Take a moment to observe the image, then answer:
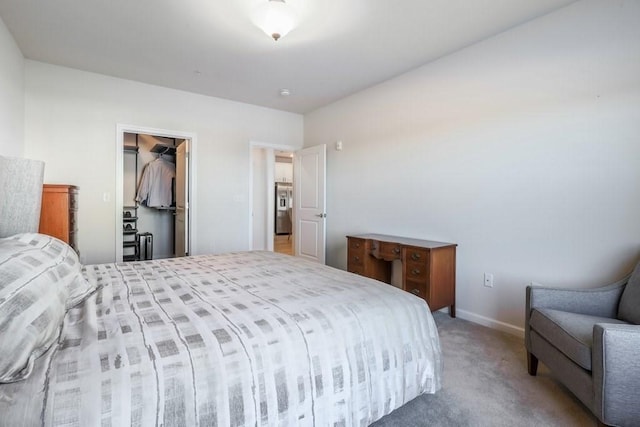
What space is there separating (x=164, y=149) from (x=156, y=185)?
2.12 feet

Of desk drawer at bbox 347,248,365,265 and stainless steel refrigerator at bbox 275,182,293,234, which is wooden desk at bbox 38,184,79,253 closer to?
desk drawer at bbox 347,248,365,265

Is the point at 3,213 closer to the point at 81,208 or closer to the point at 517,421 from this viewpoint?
the point at 81,208

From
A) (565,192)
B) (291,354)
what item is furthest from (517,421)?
(565,192)

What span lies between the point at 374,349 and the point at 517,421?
92cm

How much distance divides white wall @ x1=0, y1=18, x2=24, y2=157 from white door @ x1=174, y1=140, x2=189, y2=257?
1.59 meters

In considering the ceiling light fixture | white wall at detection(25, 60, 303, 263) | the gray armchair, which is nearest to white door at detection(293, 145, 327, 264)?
white wall at detection(25, 60, 303, 263)

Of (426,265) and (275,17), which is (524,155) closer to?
(426,265)

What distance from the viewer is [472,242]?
285cm

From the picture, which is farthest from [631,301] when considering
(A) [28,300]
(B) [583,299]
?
(A) [28,300]

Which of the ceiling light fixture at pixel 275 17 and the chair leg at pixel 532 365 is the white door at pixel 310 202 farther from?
the chair leg at pixel 532 365

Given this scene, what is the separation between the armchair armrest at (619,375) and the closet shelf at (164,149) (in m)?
5.63

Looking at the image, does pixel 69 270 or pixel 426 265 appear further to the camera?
pixel 426 265

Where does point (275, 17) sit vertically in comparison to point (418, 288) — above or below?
above

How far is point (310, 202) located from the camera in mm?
4742
